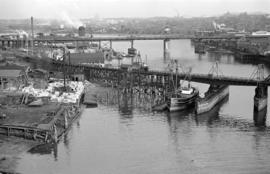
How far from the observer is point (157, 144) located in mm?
11094

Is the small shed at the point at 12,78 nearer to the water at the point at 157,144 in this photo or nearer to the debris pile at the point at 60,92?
the debris pile at the point at 60,92

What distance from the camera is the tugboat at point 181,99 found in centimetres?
1440

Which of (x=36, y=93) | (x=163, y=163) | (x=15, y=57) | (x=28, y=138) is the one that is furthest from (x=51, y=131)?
(x=15, y=57)

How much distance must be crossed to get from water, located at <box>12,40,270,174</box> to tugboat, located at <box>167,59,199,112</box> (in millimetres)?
316

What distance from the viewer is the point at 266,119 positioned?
13.6m

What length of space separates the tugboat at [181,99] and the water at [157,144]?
1.04 feet

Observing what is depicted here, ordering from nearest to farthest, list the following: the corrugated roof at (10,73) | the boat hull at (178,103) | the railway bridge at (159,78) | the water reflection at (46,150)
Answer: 1. the water reflection at (46,150)
2. the boat hull at (178,103)
3. the railway bridge at (159,78)
4. the corrugated roof at (10,73)

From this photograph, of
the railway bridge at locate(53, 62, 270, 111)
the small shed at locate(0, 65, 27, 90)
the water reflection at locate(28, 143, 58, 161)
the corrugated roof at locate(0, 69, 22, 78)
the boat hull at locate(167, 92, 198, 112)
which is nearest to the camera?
the water reflection at locate(28, 143, 58, 161)

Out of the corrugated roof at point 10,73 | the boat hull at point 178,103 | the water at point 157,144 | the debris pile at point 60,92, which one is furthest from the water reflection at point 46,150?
the corrugated roof at point 10,73

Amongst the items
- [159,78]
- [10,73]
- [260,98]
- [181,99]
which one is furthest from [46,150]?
[159,78]

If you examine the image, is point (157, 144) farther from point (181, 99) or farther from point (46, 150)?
point (181, 99)

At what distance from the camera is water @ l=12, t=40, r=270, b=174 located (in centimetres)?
960

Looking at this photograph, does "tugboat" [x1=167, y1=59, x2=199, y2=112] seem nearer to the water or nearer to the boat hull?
the boat hull

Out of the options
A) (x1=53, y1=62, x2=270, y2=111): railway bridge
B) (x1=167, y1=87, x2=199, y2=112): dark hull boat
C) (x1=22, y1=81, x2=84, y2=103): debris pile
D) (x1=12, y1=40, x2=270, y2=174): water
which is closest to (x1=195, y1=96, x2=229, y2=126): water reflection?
(x1=12, y1=40, x2=270, y2=174): water
